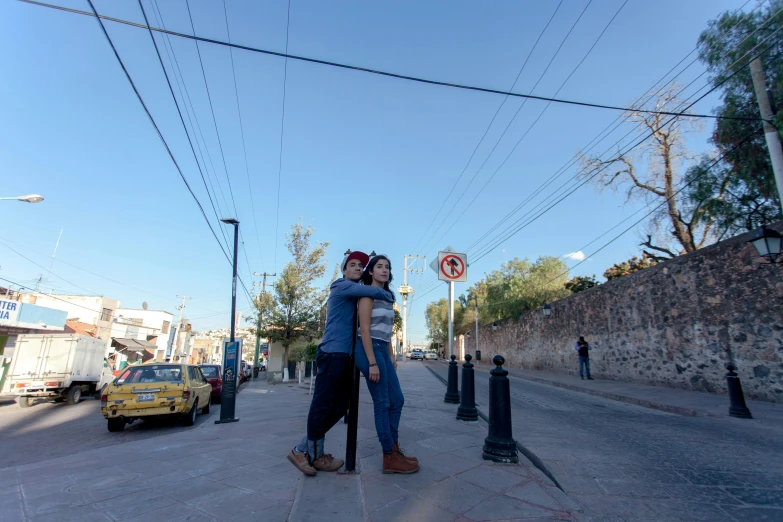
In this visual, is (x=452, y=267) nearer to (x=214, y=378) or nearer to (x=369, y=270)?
(x=369, y=270)

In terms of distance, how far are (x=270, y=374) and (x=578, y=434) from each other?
21.9m

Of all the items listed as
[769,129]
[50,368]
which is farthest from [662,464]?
[50,368]

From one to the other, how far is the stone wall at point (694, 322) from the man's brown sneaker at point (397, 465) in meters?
9.09

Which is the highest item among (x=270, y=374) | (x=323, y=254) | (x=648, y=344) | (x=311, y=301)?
(x=323, y=254)

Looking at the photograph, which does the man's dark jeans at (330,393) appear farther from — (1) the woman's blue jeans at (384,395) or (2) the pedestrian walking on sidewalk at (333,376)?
(1) the woman's blue jeans at (384,395)

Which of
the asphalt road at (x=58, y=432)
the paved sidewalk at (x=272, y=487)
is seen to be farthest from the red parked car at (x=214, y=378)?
the paved sidewalk at (x=272, y=487)

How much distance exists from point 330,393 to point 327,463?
0.56m

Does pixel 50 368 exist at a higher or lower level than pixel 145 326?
lower

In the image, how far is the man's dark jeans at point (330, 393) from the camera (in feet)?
9.36

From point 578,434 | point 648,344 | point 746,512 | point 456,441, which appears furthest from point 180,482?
point 648,344

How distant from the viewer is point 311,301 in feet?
77.4

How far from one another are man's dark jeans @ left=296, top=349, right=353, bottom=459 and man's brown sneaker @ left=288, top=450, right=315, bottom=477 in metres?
0.17

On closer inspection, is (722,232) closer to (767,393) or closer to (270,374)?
(767,393)

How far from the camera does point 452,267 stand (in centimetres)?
719
